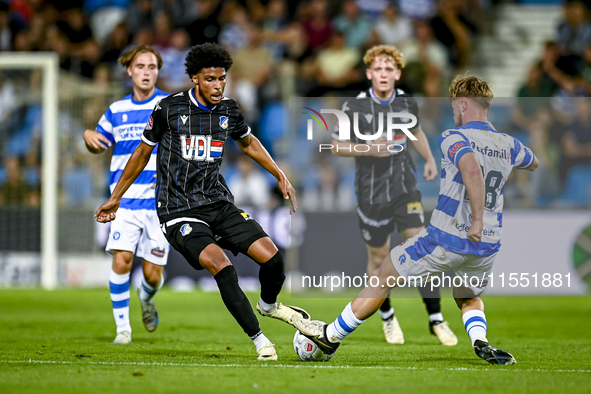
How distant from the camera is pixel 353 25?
16.5 metres

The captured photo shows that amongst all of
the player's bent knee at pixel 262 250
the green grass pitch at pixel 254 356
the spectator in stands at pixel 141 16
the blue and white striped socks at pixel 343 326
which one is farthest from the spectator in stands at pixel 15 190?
the blue and white striped socks at pixel 343 326

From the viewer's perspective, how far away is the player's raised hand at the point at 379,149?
25.4ft

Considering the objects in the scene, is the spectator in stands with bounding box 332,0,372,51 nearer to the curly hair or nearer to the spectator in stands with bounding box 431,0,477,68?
the spectator in stands with bounding box 431,0,477,68

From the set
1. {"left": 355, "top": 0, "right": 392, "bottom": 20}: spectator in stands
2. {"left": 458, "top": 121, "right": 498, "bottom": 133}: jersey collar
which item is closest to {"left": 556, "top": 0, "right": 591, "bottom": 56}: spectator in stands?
{"left": 355, "top": 0, "right": 392, "bottom": 20}: spectator in stands

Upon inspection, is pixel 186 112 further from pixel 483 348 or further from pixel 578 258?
pixel 578 258

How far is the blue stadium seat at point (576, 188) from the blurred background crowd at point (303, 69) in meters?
0.02

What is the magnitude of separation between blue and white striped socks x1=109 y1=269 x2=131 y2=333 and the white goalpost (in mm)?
6208

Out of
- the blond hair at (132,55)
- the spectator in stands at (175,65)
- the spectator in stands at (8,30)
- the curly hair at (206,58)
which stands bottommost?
the curly hair at (206,58)

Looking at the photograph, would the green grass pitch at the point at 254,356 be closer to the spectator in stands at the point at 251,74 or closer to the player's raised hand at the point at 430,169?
the player's raised hand at the point at 430,169

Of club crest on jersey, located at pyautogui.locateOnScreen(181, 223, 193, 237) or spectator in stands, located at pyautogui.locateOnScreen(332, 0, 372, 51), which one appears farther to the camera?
spectator in stands, located at pyautogui.locateOnScreen(332, 0, 372, 51)

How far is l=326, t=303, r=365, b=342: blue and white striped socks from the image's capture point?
574 cm

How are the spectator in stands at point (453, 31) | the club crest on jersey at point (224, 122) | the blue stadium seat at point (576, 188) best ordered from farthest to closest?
the spectator in stands at point (453, 31), the blue stadium seat at point (576, 188), the club crest on jersey at point (224, 122)

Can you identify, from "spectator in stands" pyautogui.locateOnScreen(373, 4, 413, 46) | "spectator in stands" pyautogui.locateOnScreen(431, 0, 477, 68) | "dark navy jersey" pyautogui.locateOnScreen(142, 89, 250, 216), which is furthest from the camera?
"spectator in stands" pyautogui.locateOnScreen(431, 0, 477, 68)

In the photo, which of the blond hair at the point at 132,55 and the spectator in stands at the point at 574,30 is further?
the spectator in stands at the point at 574,30
